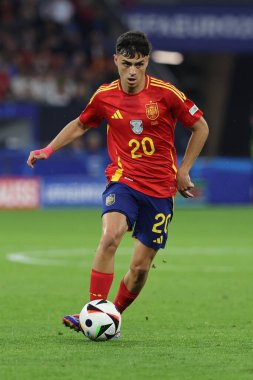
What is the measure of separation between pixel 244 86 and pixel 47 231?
17970mm

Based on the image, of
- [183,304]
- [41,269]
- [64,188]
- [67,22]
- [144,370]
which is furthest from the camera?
[67,22]

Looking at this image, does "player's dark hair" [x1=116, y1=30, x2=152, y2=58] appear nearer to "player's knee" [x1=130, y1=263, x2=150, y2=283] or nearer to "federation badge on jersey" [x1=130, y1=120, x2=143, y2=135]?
"federation badge on jersey" [x1=130, y1=120, x2=143, y2=135]

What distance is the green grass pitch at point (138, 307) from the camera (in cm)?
679

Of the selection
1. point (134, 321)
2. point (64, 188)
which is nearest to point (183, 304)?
point (134, 321)

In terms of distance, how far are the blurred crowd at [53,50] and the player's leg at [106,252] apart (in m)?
20.0

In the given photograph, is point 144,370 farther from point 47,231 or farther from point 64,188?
point 64,188

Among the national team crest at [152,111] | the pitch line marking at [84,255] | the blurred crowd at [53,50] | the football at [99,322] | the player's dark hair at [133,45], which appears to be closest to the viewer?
the football at [99,322]

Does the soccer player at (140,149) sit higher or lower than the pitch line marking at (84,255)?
higher

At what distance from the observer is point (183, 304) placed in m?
10.9

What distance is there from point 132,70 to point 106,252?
1.33m

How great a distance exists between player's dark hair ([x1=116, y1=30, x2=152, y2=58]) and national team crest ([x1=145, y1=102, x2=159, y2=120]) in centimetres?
37

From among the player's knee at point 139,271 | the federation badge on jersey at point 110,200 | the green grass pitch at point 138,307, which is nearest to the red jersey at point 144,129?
the federation badge on jersey at point 110,200

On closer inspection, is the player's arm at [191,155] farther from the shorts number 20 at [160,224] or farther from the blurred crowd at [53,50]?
the blurred crowd at [53,50]

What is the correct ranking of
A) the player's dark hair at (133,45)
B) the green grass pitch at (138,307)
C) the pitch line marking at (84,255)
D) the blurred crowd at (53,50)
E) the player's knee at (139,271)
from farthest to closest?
the blurred crowd at (53,50), the pitch line marking at (84,255), the player's knee at (139,271), the player's dark hair at (133,45), the green grass pitch at (138,307)
